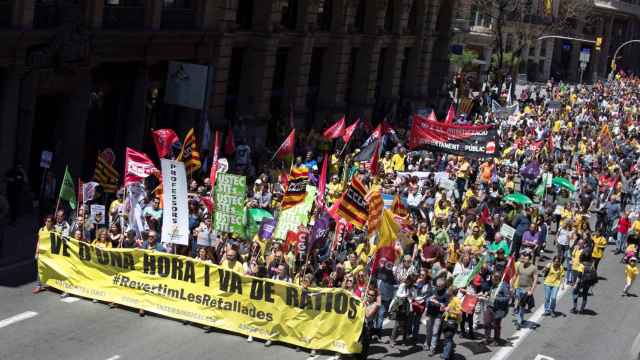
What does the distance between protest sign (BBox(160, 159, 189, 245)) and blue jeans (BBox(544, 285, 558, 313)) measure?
8069 millimetres

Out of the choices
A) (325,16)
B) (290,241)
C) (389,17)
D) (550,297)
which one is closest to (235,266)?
(290,241)

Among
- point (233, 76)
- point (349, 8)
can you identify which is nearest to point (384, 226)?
point (233, 76)

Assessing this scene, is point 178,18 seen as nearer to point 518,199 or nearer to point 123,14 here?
point 123,14

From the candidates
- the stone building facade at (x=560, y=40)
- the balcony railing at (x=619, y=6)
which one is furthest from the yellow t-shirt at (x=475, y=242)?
the balcony railing at (x=619, y=6)

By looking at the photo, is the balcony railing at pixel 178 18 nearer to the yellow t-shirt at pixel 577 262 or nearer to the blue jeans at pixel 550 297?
the yellow t-shirt at pixel 577 262

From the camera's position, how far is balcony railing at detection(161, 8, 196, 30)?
34250mm

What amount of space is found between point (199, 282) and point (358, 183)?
3566 mm

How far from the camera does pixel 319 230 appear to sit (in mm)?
22109

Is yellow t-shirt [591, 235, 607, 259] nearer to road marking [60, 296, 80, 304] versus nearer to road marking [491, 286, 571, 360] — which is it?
road marking [491, 286, 571, 360]

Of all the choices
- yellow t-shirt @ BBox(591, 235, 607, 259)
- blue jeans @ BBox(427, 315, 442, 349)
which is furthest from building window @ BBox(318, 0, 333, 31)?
blue jeans @ BBox(427, 315, 442, 349)

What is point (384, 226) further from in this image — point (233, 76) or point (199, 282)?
point (233, 76)

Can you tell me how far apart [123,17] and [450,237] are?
484 inches

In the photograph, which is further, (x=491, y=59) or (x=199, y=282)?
(x=491, y=59)

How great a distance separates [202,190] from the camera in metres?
26.0
